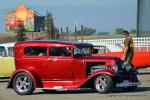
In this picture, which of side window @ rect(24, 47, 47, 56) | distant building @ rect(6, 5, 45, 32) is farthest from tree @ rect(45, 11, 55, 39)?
side window @ rect(24, 47, 47, 56)

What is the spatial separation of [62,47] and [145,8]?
1594cm

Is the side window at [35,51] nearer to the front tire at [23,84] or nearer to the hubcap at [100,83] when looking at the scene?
the front tire at [23,84]

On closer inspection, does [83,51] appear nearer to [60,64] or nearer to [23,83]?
[60,64]

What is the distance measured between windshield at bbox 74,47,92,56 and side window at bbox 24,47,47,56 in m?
0.94

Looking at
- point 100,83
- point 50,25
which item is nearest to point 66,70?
point 100,83

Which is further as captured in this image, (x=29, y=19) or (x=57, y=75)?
(x=29, y=19)

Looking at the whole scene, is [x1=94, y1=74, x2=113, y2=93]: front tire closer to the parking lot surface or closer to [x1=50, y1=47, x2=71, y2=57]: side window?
the parking lot surface

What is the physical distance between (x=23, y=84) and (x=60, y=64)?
3.91 feet

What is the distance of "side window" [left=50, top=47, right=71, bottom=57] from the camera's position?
15879 millimetres

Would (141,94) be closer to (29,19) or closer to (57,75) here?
(57,75)

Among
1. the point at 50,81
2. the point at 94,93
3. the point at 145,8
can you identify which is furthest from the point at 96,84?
the point at 145,8

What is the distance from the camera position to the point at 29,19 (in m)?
85.9

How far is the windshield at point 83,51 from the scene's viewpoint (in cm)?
1588

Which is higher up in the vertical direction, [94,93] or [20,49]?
[20,49]
